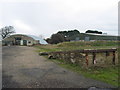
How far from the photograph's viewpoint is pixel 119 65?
891 cm

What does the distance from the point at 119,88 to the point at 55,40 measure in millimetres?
46974

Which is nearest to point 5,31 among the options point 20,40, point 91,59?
point 20,40

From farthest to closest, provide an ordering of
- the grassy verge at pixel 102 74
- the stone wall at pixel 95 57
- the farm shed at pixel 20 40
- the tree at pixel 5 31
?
the tree at pixel 5 31 < the farm shed at pixel 20 40 < the stone wall at pixel 95 57 < the grassy verge at pixel 102 74

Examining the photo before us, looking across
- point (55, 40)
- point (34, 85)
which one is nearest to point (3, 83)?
point (34, 85)

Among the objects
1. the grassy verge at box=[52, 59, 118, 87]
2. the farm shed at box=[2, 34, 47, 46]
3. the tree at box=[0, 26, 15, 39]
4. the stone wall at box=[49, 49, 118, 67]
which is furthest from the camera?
the tree at box=[0, 26, 15, 39]

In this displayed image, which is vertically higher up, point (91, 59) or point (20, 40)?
point (20, 40)

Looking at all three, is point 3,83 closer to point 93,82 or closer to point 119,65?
point 93,82

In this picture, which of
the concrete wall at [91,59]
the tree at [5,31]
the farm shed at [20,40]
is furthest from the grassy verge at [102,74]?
the tree at [5,31]

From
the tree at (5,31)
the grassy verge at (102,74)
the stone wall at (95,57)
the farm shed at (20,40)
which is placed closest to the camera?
the grassy verge at (102,74)

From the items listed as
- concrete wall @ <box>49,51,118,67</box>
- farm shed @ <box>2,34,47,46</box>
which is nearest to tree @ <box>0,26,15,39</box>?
farm shed @ <box>2,34,47,46</box>

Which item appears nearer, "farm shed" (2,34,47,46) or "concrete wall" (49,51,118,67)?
"concrete wall" (49,51,118,67)

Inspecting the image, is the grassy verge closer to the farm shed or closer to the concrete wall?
the concrete wall

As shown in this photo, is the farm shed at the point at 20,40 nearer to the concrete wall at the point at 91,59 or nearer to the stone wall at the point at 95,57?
the concrete wall at the point at 91,59

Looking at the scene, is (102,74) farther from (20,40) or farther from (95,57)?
(20,40)
